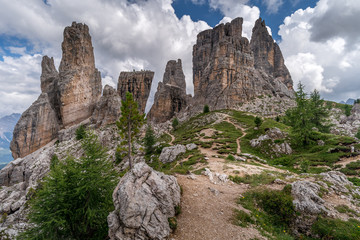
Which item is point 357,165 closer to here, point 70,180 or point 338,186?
point 338,186

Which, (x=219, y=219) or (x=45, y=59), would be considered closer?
(x=219, y=219)

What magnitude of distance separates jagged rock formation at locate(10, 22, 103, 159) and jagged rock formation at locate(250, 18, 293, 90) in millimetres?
127477

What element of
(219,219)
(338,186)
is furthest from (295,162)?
(219,219)

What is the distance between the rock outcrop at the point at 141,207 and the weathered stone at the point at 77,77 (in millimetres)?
80213

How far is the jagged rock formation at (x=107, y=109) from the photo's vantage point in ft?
226

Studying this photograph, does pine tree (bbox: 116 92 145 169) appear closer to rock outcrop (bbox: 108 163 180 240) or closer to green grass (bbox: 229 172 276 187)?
rock outcrop (bbox: 108 163 180 240)

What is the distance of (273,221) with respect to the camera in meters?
10.2

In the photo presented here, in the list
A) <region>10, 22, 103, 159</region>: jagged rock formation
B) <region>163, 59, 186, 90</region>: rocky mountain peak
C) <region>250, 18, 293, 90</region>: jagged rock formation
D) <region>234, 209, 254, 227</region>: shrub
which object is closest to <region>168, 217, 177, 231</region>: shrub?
<region>234, 209, 254, 227</region>: shrub

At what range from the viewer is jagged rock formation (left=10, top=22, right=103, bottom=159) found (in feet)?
219

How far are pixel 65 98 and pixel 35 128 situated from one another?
17.7m

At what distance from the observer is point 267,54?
13612 centimetres

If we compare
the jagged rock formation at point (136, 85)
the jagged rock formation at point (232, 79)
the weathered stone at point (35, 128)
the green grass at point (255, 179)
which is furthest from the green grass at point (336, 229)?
the jagged rock formation at point (136, 85)

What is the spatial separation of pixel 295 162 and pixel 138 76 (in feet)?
306

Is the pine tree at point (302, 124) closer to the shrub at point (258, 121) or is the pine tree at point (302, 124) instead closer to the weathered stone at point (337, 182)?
the shrub at point (258, 121)
